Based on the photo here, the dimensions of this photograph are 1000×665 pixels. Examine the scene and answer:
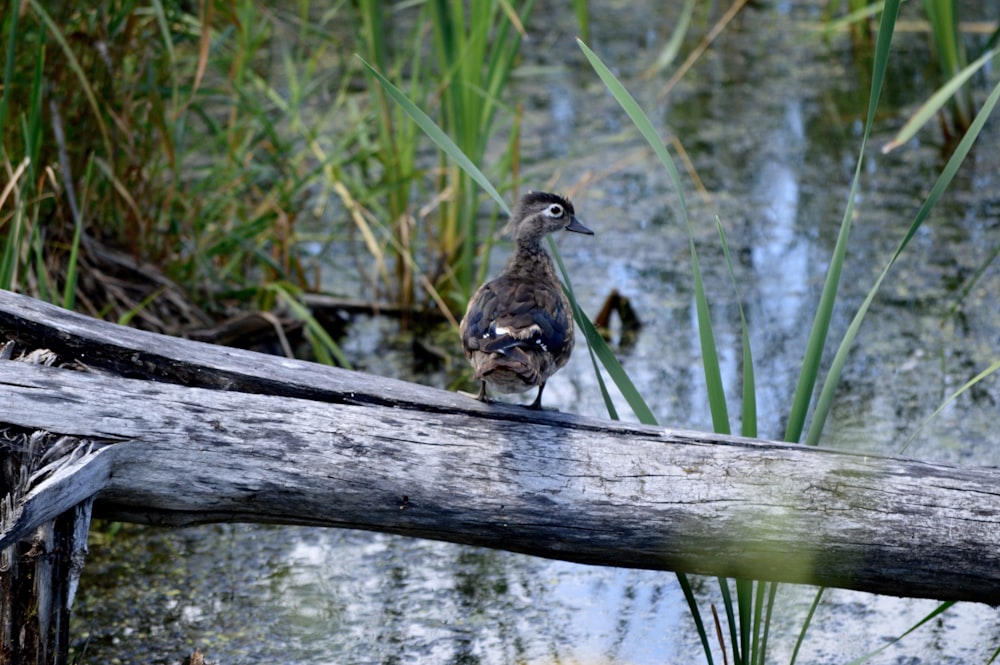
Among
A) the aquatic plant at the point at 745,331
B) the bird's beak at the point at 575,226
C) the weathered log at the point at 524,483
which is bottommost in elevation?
the weathered log at the point at 524,483

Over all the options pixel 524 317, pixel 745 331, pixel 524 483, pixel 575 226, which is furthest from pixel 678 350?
pixel 524 483

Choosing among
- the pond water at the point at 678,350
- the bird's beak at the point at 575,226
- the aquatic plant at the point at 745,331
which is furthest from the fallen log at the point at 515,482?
the bird's beak at the point at 575,226

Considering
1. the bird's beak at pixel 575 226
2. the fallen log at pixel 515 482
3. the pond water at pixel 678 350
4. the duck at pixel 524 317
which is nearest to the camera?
the fallen log at pixel 515 482

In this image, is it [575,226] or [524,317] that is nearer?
[524,317]

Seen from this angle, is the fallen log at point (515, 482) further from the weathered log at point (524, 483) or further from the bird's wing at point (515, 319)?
the bird's wing at point (515, 319)

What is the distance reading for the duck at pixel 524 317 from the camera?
2.58 metres

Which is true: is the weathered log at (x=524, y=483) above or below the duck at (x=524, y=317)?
below

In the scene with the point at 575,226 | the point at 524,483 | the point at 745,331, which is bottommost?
the point at 524,483

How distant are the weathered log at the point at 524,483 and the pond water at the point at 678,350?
0.85 m

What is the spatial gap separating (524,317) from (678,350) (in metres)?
2.26

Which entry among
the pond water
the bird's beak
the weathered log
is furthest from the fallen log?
the bird's beak

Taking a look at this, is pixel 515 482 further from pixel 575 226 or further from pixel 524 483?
pixel 575 226

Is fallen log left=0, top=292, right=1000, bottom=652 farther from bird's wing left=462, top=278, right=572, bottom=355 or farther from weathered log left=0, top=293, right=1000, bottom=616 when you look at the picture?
bird's wing left=462, top=278, right=572, bottom=355

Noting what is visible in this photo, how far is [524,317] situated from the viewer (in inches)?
108
